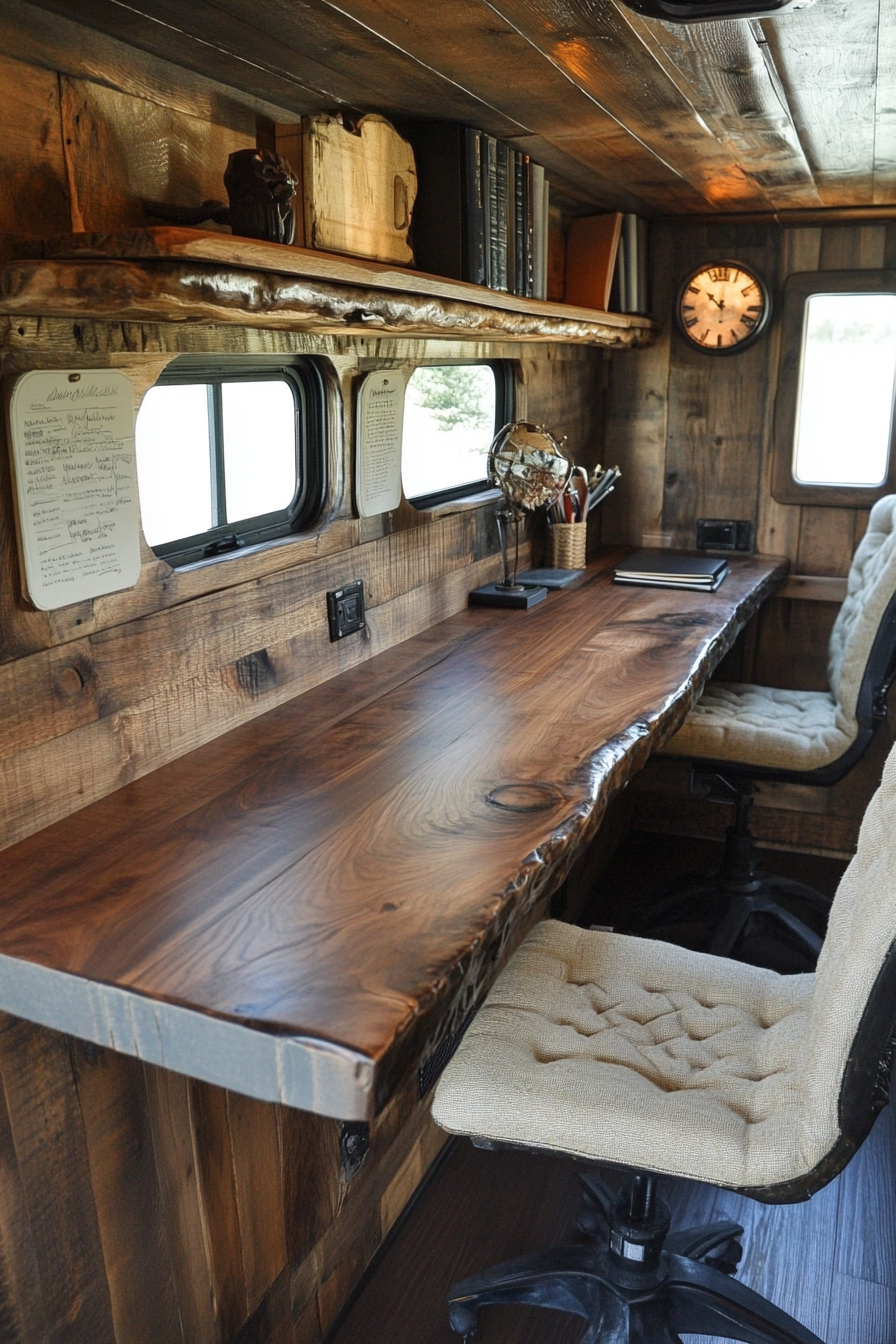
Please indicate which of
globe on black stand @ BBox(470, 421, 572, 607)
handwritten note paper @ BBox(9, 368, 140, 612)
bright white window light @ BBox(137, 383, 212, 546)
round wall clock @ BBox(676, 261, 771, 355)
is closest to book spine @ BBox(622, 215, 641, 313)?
round wall clock @ BBox(676, 261, 771, 355)

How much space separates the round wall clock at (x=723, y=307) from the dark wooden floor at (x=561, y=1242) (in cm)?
247

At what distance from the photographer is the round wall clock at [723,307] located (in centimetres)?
365

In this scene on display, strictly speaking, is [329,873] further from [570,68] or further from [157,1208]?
[570,68]

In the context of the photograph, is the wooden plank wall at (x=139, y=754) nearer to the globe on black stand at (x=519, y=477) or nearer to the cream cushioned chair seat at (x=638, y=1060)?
the cream cushioned chair seat at (x=638, y=1060)

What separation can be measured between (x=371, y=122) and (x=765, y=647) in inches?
99.3

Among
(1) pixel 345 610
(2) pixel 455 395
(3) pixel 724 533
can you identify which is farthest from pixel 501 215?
(3) pixel 724 533

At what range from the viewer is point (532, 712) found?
203cm

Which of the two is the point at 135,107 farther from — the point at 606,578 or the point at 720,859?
the point at 720,859

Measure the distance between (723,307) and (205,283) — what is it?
2.82 metres

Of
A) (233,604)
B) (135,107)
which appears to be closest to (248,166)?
(135,107)

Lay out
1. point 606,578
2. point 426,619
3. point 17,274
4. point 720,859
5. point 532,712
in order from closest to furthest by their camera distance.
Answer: point 17,274 < point 532,712 < point 426,619 < point 606,578 < point 720,859

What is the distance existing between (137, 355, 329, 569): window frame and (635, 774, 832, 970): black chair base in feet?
4.60

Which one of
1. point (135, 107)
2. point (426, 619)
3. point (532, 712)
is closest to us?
point (135, 107)

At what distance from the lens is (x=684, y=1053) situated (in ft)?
5.13
